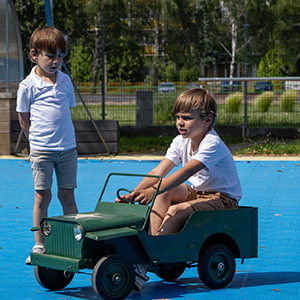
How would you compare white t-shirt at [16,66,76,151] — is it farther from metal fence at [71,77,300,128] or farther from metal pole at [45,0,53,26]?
metal fence at [71,77,300,128]

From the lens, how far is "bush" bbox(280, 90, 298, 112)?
680 inches

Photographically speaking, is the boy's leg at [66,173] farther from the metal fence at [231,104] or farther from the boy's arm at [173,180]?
the metal fence at [231,104]

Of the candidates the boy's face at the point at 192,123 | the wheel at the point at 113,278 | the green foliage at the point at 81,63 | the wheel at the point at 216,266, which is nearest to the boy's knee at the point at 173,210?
the wheel at the point at 216,266

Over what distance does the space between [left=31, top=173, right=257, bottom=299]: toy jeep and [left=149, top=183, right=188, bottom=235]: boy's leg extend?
6cm

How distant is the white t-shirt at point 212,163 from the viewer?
4.12 m

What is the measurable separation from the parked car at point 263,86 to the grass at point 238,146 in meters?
1.51

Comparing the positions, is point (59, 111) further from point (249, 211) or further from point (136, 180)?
point (136, 180)

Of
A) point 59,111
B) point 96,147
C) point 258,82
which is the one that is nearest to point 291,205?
point 59,111

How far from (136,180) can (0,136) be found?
518 cm

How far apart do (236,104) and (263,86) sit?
1215mm

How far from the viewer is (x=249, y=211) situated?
4141mm

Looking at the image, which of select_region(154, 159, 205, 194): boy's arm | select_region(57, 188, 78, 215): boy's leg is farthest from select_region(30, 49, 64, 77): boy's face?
select_region(154, 159, 205, 194): boy's arm

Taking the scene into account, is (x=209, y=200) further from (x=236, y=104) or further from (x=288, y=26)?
(x=288, y=26)

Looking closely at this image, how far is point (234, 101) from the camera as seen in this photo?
1750 centimetres
